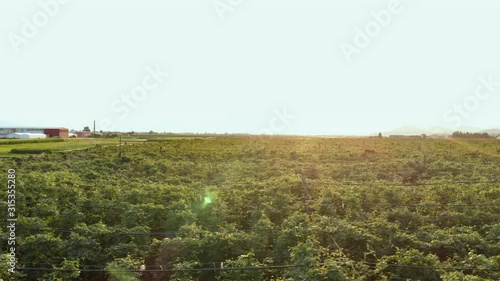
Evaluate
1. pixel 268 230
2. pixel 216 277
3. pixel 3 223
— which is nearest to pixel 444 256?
pixel 268 230

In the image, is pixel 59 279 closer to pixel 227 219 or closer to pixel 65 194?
pixel 227 219

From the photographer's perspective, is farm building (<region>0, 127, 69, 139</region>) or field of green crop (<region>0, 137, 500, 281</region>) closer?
field of green crop (<region>0, 137, 500, 281</region>)

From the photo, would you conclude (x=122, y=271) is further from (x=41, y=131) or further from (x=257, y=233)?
(x=41, y=131)

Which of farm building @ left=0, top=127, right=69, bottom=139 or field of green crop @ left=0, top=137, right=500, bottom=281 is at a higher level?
farm building @ left=0, top=127, right=69, bottom=139

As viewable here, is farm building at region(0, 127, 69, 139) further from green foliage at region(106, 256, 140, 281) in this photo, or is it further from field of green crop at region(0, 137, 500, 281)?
green foliage at region(106, 256, 140, 281)

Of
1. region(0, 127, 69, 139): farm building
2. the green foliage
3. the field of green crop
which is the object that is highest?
region(0, 127, 69, 139): farm building

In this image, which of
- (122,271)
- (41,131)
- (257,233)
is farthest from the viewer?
(41,131)

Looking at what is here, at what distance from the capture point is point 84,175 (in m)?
27.3

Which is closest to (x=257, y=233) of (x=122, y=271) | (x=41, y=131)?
Result: (x=122, y=271)

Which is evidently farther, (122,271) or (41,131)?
(41,131)

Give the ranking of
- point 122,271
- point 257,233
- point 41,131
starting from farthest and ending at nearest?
point 41,131 → point 257,233 → point 122,271

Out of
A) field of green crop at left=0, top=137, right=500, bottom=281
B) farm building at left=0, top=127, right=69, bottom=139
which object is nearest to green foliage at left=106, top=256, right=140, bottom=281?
field of green crop at left=0, top=137, right=500, bottom=281

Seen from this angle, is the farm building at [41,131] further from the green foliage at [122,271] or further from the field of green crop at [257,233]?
the green foliage at [122,271]

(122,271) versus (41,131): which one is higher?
(41,131)
